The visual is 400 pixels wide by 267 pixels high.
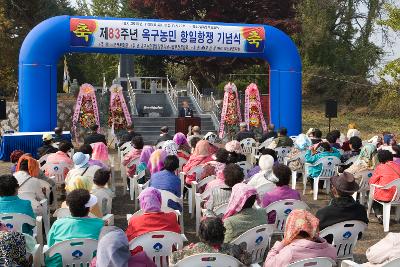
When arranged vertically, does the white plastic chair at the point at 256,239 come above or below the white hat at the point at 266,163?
below

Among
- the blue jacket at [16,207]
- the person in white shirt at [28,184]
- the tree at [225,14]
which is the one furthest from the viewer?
the tree at [225,14]

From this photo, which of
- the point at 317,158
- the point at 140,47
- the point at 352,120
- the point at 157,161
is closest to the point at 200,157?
the point at 157,161

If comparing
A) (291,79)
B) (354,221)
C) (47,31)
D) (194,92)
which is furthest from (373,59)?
(354,221)

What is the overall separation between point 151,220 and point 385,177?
13.8 feet

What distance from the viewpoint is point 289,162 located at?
10.5 m

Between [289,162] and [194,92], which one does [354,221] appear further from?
[194,92]

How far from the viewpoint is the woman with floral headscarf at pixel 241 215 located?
16.4 ft

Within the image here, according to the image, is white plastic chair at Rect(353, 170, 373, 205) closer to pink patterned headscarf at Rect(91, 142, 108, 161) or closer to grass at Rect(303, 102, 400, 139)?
pink patterned headscarf at Rect(91, 142, 108, 161)

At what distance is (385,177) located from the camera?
7727mm

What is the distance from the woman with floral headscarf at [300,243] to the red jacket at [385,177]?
3.74 meters

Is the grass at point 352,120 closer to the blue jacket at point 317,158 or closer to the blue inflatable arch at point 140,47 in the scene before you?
the blue inflatable arch at point 140,47

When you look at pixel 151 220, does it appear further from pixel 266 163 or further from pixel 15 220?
pixel 266 163

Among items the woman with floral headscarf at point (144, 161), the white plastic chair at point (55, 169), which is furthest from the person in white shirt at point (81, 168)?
the woman with floral headscarf at point (144, 161)

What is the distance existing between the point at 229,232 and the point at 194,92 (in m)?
22.0
